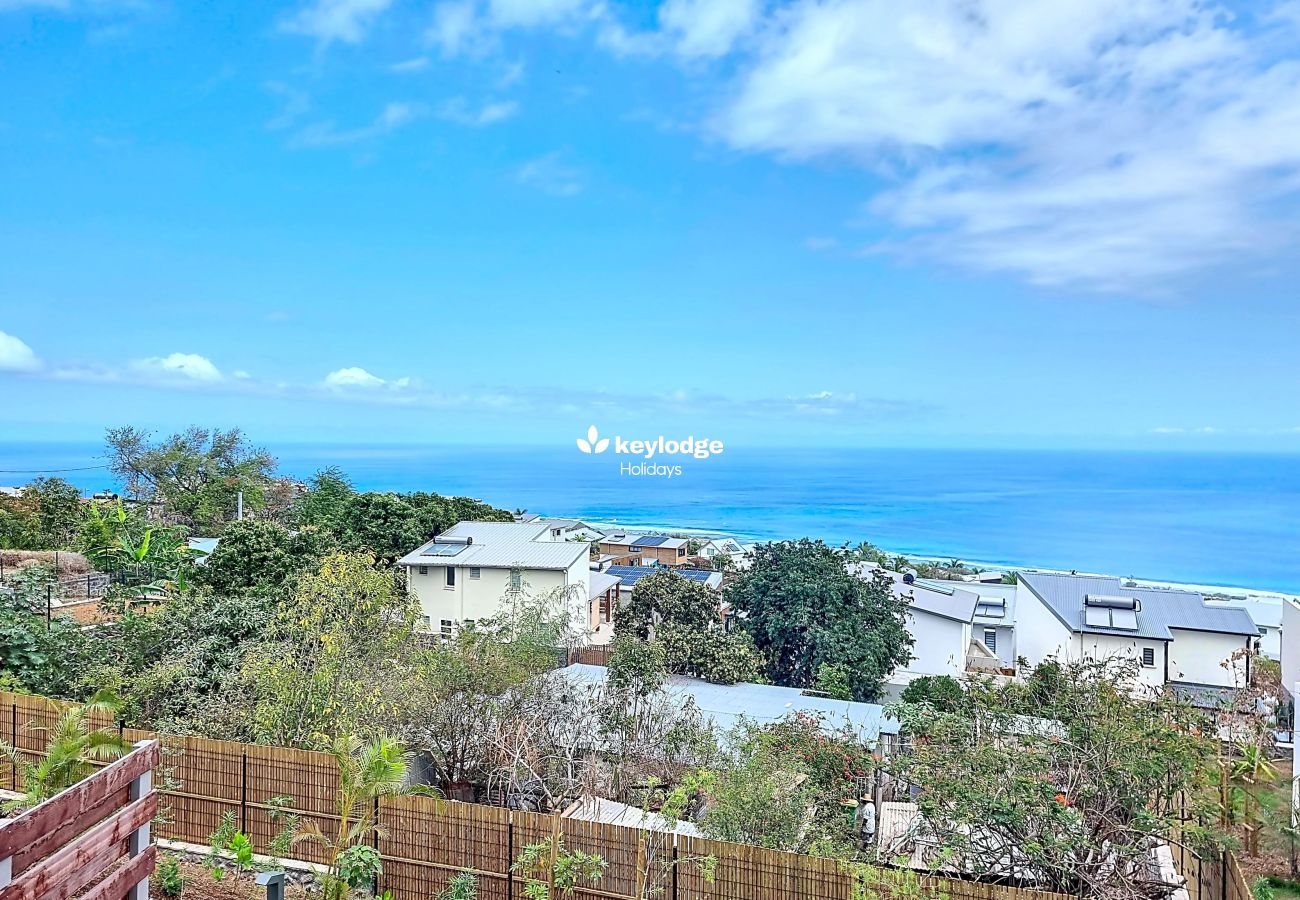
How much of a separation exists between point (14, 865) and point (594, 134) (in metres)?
56.6

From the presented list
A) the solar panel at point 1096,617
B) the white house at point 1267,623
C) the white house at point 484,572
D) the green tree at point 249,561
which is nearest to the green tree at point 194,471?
the white house at point 484,572

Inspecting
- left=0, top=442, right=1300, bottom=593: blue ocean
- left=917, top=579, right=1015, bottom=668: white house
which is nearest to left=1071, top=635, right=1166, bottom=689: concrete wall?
left=917, top=579, right=1015, bottom=668: white house

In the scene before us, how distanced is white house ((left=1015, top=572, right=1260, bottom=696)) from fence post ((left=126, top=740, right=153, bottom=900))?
2927 centimetres

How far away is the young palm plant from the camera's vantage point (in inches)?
265

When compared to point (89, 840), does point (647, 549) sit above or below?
below

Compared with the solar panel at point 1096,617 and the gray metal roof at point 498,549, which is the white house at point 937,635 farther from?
the gray metal roof at point 498,549

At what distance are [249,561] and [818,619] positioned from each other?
1626cm

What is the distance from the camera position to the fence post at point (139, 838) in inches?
188

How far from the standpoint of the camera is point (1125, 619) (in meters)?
29.7

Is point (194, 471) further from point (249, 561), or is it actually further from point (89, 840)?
point (89, 840)

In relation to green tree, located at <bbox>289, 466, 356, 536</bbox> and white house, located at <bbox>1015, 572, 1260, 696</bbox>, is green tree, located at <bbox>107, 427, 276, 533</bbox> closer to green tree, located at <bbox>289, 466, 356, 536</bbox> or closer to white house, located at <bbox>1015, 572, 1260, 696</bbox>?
green tree, located at <bbox>289, 466, 356, 536</bbox>

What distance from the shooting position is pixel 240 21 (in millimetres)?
29578

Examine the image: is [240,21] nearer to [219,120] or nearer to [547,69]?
[219,120]

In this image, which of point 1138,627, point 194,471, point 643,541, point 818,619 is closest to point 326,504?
point 194,471
